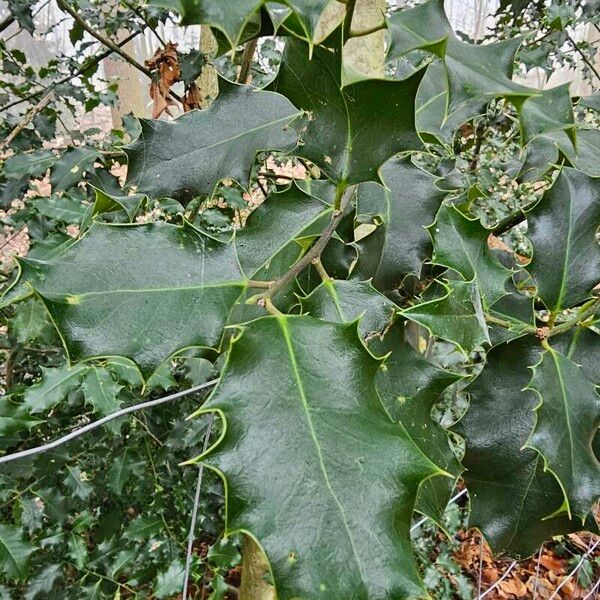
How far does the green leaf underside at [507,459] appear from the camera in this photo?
55cm

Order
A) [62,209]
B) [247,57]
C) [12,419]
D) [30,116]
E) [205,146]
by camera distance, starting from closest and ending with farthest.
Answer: [205,146], [247,57], [12,419], [62,209], [30,116]

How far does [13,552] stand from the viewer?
3.09 feet

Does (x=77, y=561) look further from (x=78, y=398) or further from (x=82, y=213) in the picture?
(x=82, y=213)

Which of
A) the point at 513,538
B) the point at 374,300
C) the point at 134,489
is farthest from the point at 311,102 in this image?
the point at 134,489

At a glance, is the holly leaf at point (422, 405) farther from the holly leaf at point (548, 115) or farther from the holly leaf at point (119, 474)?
the holly leaf at point (119, 474)

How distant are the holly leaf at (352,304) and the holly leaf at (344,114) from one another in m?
0.10

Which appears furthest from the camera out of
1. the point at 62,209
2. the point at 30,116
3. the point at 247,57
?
the point at 30,116

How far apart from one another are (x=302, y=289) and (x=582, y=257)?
11.7 inches

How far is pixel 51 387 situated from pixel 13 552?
29 cm

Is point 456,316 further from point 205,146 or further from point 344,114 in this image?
point 205,146

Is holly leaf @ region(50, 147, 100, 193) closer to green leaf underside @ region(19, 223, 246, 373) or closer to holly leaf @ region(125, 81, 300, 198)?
holly leaf @ region(125, 81, 300, 198)

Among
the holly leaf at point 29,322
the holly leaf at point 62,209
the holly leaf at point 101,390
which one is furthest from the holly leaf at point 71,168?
the holly leaf at point 101,390

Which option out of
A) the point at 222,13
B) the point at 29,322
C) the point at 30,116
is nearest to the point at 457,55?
the point at 222,13

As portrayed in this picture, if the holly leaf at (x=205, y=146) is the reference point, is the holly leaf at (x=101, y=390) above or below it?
below
